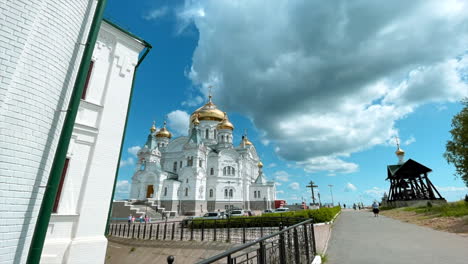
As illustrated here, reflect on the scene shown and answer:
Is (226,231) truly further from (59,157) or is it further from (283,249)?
(59,157)

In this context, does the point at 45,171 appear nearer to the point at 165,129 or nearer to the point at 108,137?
the point at 108,137

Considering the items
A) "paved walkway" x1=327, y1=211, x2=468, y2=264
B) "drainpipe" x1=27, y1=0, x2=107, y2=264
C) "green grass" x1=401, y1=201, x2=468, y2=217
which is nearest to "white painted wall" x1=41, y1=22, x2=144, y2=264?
"drainpipe" x1=27, y1=0, x2=107, y2=264

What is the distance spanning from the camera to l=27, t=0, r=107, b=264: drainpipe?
174 inches

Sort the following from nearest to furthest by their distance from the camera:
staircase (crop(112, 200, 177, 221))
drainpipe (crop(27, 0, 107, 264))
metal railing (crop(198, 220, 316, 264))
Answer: metal railing (crop(198, 220, 316, 264)), drainpipe (crop(27, 0, 107, 264)), staircase (crop(112, 200, 177, 221))

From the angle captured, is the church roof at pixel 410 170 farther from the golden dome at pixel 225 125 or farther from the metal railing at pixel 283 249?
the metal railing at pixel 283 249

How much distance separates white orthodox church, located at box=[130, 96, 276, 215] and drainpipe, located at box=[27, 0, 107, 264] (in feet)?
97.7

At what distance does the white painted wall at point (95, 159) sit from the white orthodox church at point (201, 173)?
88.3 feet

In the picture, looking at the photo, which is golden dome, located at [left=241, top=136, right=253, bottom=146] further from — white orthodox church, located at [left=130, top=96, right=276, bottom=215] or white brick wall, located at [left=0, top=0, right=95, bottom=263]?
white brick wall, located at [left=0, top=0, right=95, bottom=263]

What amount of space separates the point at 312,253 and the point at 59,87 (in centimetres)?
754

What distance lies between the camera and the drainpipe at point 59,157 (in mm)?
4422

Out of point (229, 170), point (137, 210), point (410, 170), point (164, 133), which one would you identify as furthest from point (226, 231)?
point (164, 133)

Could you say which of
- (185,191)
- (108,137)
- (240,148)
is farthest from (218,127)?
(108,137)

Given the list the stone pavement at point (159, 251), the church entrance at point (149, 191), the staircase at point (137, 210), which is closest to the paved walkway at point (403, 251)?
the stone pavement at point (159, 251)

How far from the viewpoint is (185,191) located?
34.9 metres
